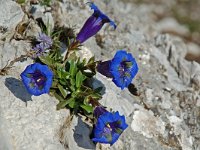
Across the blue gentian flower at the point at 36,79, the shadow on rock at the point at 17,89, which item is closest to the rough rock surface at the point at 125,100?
the shadow on rock at the point at 17,89

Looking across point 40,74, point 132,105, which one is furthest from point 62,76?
point 132,105

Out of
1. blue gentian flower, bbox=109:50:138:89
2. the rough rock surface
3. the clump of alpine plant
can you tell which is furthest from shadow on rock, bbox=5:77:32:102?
blue gentian flower, bbox=109:50:138:89

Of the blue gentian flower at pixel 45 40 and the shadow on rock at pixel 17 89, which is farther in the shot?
the blue gentian flower at pixel 45 40

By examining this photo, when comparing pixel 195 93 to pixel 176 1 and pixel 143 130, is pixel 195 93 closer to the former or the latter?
pixel 143 130

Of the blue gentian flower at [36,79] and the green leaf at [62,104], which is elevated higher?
the blue gentian flower at [36,79]

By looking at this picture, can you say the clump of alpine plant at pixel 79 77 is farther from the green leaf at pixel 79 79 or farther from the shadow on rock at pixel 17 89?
the shadow on rock at pixel 17 89

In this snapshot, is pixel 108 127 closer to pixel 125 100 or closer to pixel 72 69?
pixel 72 69

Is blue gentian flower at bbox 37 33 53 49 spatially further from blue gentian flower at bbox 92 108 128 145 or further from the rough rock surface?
blue gentian flower at bbox 92 108 128 145
